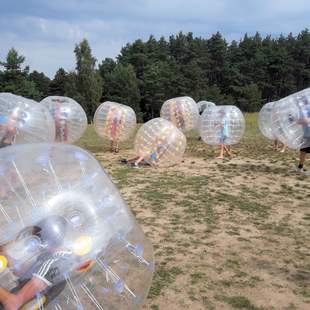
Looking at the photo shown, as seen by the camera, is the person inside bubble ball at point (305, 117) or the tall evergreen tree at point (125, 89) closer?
the person inside bubble ball at point (305, 117)

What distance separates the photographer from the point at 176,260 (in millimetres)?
4547

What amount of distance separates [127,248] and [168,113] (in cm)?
1192

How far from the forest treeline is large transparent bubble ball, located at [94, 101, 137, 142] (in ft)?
111

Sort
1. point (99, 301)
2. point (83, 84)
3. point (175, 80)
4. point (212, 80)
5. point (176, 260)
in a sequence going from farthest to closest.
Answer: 1. point (212, 80)
2. point (175, 80)
3. point (83, 84)
4. point (176, 260)
5. point (99, 301)

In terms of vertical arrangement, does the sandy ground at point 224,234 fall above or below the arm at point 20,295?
below

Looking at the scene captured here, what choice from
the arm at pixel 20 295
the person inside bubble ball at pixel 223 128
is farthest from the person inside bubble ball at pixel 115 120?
the arm at pixel 20 295

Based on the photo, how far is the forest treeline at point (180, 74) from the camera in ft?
155

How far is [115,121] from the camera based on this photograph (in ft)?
38.1

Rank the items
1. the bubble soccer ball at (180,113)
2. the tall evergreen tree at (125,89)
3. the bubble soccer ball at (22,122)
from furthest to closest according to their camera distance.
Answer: the tall evergreen tree at (125,89)
the bubble soccer ball at (180,113)
the bubble soccer ball at (22,122)

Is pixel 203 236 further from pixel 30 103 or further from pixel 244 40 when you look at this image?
pixel 244 40

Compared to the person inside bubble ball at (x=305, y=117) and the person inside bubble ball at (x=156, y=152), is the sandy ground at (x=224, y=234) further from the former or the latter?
the person inside bubble ball at (x=305, y=117)

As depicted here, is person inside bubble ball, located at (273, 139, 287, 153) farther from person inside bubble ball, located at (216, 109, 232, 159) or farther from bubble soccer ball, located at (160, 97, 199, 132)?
bubble soccer ball, located at (160, 97, 199, 132)

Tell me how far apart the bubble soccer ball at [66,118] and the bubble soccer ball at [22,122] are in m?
2.80

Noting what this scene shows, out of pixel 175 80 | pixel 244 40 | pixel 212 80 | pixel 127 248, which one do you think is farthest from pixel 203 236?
pixel 244 40
